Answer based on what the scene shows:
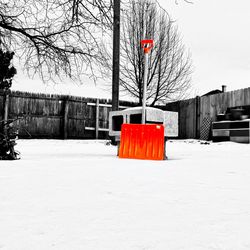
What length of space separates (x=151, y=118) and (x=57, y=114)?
1009 centimetres

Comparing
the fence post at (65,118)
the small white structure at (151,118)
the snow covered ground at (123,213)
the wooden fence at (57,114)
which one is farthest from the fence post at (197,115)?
the snow covered ground at (123,213)

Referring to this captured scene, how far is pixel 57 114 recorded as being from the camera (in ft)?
55.3

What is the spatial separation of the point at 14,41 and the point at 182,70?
1361 centimetres

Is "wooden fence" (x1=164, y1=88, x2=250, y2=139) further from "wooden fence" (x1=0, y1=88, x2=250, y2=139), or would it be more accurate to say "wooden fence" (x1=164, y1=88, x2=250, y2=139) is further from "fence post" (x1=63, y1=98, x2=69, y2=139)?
"fence post" (x1=63, y1=98, x2=69, y2=139)

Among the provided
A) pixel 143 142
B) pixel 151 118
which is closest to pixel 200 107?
pixel 151 118

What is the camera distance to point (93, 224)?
179cm

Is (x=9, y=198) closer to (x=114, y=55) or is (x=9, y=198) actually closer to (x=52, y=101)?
(x=114, y=55)

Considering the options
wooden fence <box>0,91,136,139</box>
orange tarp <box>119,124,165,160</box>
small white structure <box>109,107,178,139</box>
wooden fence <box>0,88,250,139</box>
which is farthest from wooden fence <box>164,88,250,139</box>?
orange tarp <box>119,124,165,160</box>

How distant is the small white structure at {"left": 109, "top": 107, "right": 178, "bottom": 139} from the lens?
6988mm

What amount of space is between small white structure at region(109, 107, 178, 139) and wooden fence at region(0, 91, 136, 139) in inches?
306

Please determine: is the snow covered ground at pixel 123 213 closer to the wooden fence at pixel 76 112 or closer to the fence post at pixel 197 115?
the wooden fence at pixel 76 112

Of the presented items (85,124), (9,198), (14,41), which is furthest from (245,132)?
(9,198)

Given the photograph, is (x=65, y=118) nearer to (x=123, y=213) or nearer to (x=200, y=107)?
(x=200, y=107)

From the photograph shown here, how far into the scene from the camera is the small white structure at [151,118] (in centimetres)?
699
